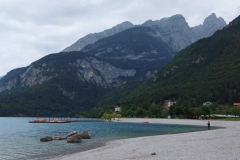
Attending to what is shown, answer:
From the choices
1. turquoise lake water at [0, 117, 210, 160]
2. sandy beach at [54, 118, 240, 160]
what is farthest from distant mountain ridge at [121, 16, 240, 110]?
sandy beach at [54, 118, 240, 160]

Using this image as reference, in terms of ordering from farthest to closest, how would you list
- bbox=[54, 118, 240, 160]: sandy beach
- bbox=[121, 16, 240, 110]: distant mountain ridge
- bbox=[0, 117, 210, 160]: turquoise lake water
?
bbox=[121, 16, 240, 110]: distant mountain ridge
bbox=[0, 117, 210, 160]: turquoise lake water
bbox=[54, 118, 240, 160]: sandy beach

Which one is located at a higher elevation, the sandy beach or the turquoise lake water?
the sandy beach

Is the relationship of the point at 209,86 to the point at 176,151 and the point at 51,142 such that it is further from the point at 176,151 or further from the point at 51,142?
the point at 176,151

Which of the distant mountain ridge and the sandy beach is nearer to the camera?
the sandy beach

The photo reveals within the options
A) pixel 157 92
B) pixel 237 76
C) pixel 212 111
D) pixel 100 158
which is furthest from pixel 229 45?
pixel 100 158

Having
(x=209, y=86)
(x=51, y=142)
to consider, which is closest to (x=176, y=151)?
(x=51, y=142)

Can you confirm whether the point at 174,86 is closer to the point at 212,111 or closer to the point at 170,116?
the point at 170,116

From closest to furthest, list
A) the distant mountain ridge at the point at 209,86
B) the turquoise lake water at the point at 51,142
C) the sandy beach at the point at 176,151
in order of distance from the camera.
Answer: the sandy beach at the point at 176,151
the turquoise lake water at the point at 51,142
the distant mountain ridge at the point at 209,86

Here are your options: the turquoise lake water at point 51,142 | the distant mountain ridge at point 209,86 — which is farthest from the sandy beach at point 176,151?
the distant mountain ridge at point 209,86

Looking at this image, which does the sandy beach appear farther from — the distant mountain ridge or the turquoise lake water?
the distant mountain ridge

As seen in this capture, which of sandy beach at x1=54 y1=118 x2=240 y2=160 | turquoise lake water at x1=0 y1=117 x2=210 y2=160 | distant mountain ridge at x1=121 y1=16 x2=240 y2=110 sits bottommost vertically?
turquoise lake water at x1=0 y1=117 x2=210 y2=160

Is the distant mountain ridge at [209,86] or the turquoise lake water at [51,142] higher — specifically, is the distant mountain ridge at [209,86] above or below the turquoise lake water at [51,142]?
above

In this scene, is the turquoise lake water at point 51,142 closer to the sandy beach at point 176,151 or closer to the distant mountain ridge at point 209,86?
the sandy beach at point 176,151

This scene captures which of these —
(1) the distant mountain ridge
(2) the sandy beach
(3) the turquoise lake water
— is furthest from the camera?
(1) the distant mountain ridge
